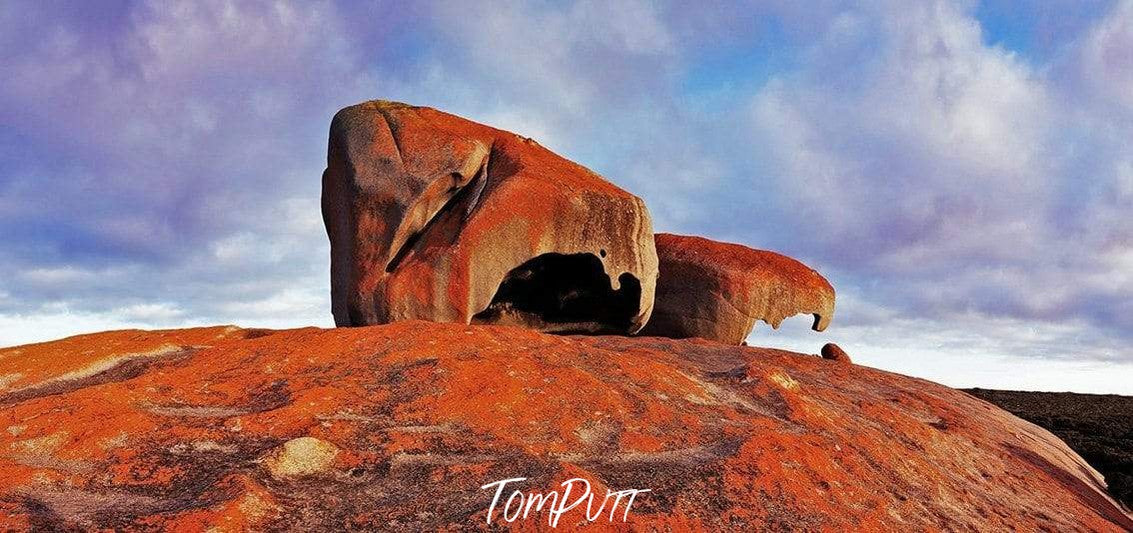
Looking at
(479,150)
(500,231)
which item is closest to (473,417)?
(500,231)

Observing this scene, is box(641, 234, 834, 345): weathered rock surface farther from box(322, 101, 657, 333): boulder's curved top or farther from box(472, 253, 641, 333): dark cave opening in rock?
box(322, 101, 657, 333): boulder's curved top

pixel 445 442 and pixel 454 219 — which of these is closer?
pixel 445 442

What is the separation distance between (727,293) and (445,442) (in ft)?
47.6

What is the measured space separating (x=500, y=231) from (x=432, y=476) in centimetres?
838

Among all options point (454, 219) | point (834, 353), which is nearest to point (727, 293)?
point (834, 353)

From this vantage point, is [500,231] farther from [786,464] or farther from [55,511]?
[55,511]

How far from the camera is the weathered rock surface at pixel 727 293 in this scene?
20.4m

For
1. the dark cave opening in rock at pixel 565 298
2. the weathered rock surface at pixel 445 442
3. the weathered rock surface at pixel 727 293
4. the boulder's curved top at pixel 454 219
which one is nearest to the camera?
the weathered rock surface at pixel 445 442

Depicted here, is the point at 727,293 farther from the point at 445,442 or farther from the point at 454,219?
the point at 445,442

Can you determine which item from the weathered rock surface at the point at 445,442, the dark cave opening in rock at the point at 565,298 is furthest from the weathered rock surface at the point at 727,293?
the weathered rock surface at the point at 445,442

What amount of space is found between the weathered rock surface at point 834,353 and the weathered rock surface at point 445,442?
439 cm

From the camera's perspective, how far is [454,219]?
14.8m

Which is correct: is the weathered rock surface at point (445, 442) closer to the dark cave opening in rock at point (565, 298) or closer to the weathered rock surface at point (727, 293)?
the dark cave opening in rock at point (565, 298)

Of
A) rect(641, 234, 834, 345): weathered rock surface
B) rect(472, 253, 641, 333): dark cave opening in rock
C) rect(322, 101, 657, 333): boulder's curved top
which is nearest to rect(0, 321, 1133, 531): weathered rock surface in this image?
rect(322, 101, 657, 333): boulder's curved top
